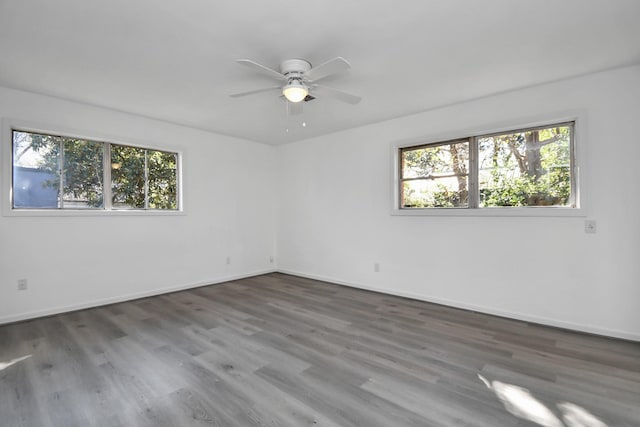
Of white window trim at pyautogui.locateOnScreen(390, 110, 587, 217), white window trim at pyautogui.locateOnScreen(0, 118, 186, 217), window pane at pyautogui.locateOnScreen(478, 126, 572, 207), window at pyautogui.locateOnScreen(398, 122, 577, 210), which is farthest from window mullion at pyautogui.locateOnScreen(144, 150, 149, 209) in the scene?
window pane at pyautogui.locateOnScreen(478, 126, 572, 207)

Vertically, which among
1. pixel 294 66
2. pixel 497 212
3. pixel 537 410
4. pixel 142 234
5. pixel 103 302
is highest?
pixel 294 66

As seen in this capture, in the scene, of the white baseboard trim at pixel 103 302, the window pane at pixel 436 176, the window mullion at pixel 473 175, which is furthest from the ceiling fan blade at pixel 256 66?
the white baseboard trim at pixel 103 302

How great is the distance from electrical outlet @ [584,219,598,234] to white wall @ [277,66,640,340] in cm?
4

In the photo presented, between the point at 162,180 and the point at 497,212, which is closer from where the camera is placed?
the point at 497,212

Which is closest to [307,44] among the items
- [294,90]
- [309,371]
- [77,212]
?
[294,90]

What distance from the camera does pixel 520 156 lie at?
3.51 m

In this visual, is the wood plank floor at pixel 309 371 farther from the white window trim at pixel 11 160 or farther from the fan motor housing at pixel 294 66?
the fan motor housing at pixel 294 66

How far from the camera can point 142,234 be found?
170 inches

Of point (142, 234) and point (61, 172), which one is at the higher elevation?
point (61, 172)

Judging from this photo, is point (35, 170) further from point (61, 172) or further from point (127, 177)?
point (127, 177)

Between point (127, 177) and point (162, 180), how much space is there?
476 mm

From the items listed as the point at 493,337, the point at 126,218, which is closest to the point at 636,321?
the point at 493,337

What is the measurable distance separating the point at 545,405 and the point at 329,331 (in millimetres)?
1768

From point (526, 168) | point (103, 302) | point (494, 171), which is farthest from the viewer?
point (103, 302)
